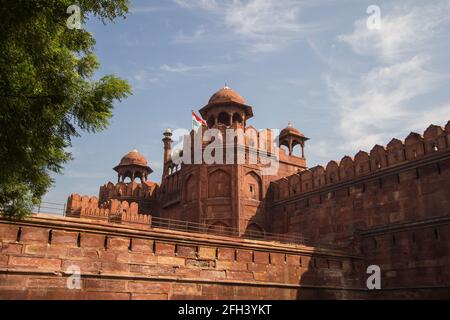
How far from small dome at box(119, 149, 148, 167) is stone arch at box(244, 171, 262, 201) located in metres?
11.5

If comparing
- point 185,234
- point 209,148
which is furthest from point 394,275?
point 209,148

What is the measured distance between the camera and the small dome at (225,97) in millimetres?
24312

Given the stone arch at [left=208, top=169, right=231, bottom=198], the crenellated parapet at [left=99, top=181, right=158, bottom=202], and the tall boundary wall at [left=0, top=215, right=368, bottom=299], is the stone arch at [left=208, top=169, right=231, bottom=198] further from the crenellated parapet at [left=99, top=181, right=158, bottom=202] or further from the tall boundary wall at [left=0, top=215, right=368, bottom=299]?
the crenellated parapet at [left=99, top=181, right=158, bottom=202]

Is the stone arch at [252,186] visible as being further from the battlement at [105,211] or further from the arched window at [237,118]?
the battlement at [105,211]

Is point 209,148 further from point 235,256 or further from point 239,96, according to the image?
point 235,256

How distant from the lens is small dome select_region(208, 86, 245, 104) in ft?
79.8

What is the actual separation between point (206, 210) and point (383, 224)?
855 cm

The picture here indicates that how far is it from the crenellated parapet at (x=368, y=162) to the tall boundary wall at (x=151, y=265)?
414 centimetres

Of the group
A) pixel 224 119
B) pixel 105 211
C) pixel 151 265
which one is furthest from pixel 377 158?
pixel 105 211

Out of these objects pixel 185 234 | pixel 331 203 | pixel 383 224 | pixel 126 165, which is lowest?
pixel 185 234

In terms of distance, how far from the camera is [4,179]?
6293 mm

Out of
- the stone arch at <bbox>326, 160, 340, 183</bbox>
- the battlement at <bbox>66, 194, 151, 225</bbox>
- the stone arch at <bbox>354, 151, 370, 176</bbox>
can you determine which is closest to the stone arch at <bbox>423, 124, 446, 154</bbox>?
the stone arch at <bbox>354, 151, 370, 176</bbox>

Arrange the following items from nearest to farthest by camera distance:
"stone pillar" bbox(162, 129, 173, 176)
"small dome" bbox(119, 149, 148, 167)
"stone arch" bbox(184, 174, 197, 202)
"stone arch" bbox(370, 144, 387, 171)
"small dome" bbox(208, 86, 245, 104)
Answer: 1. "stone arch" bbox(370, 144, 387, 171)
2. "stone arch" bbox(184, 174, 197, 202)
3. "small dome" bbox(208, 86, 245, 104)
4. "stone pillar" bbox(162, 129, 173, 176)
5. "small dome" bbox(119, 149, 148, 167)

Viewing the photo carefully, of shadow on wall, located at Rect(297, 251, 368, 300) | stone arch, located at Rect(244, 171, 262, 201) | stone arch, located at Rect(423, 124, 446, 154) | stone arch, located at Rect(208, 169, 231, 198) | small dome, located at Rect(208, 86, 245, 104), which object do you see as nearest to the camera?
shadow on wall, located at Rect(297, 251, 368, 300)
